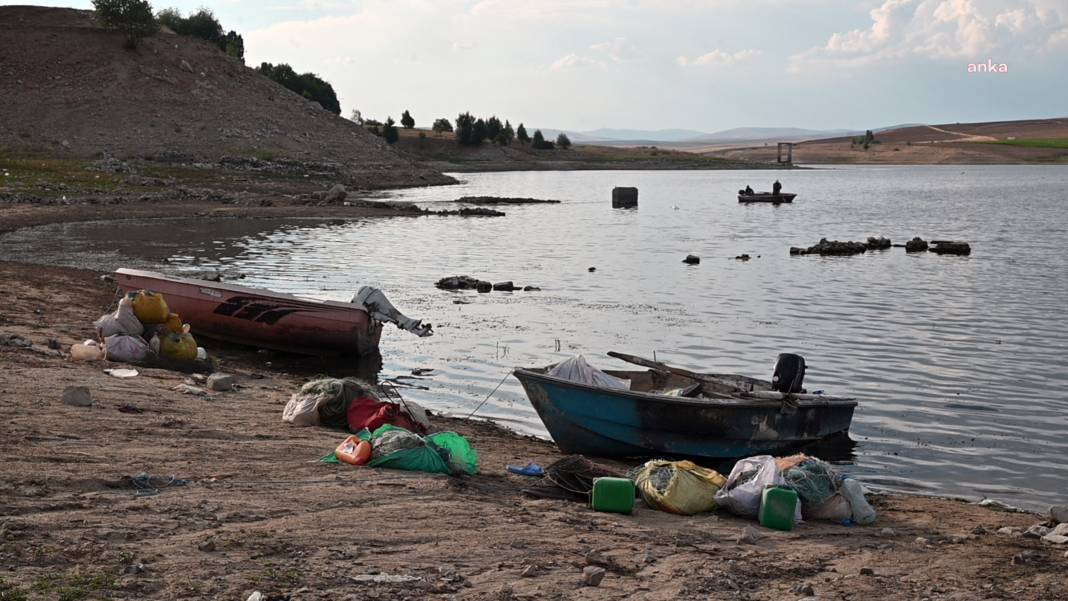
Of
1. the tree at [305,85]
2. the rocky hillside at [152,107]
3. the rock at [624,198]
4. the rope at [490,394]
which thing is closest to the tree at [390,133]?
the tree at [305,85]

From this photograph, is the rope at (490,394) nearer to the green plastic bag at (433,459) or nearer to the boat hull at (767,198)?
the green plastic bag at (433,459)

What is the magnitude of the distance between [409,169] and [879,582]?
283 ft

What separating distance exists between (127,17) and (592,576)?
3410 inches

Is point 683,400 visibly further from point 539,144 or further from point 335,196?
point 539,144

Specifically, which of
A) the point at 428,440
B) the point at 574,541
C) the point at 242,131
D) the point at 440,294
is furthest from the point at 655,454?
the point at 242,131

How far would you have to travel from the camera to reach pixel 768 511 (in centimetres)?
962

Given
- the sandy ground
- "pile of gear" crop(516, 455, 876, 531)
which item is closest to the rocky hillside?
the sandy ground

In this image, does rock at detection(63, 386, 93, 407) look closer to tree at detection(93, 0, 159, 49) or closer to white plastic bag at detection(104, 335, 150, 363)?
white plastic bag at detection(104, 335, 150, 363)

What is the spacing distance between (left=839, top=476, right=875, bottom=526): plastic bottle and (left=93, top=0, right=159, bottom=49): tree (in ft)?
277

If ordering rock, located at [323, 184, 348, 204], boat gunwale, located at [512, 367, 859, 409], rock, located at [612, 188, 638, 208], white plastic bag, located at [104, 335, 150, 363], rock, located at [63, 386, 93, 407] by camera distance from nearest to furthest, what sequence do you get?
rock, located at [63, 386, 93, 407] < boat gunwale, located at [512, 367, 859, 409] < white plastic bag, located at [104, 335, 150, 363] < rock, located at [323, 184, 348, 204] < rock, located at [612, 188, 638, 208]

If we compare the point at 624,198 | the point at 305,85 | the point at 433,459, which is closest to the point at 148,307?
the point at 433,459

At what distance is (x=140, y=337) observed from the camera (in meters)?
15.4

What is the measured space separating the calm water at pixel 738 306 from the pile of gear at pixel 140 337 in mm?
3606

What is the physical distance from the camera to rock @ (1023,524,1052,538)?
380 inches
